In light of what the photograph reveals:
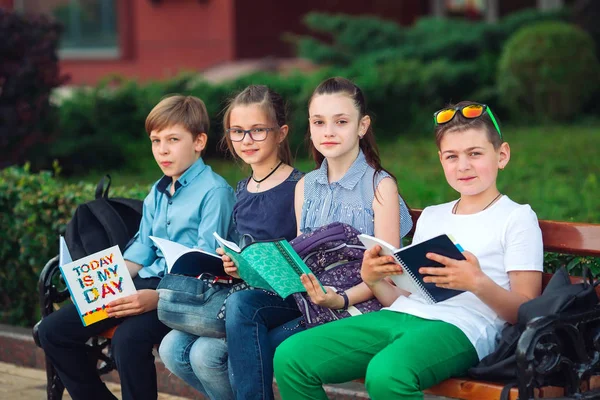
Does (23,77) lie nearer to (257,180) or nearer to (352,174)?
(257,180)

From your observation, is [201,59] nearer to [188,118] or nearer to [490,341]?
[188,118]

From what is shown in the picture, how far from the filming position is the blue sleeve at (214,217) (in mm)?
4270

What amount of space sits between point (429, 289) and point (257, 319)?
2.30ft

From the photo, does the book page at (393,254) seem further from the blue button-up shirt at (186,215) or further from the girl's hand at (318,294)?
the blue button-up shirt at (186,215)

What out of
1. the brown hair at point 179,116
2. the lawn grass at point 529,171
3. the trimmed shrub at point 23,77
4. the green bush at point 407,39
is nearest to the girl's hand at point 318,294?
the brown hair at point 179,116

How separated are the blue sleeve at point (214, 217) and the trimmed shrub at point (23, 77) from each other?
15.8 ft

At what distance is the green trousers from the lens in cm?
327

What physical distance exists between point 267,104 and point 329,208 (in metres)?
0.57

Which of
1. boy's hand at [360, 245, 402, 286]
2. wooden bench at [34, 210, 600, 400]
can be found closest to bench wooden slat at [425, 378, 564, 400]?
wooden bench at [34, 210, 600, 400]

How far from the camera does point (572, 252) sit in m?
3.65

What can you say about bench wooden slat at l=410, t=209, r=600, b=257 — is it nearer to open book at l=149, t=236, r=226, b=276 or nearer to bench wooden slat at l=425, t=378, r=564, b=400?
bench wooden slat at l=425, t=378, r=564, b=400

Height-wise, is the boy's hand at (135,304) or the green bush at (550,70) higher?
the green bush at (550,70)

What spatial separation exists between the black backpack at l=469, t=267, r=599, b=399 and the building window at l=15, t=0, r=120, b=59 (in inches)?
666

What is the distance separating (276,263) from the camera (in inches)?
144
